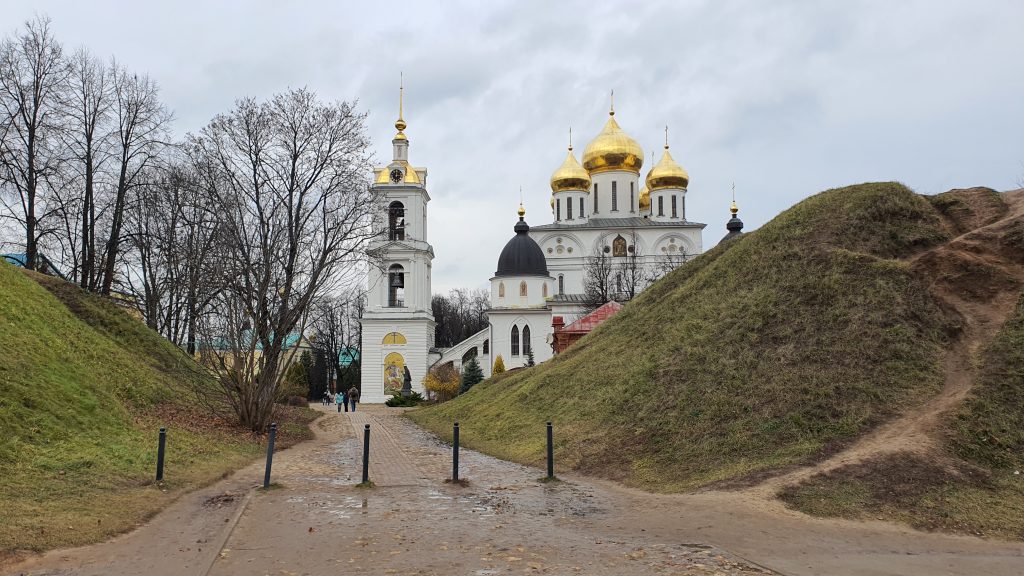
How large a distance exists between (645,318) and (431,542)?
13271 millimetres

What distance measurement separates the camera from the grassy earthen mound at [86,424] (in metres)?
8.13

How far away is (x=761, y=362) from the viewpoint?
45.4 feet

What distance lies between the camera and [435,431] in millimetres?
22391

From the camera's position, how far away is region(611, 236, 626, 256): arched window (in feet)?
190

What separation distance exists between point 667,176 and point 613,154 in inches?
182

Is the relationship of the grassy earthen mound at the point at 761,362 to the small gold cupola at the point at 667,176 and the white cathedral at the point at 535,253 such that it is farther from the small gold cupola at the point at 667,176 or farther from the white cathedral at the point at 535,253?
the small gold cupola at the point at 667,176

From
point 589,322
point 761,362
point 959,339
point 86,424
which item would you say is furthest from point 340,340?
point 959,339

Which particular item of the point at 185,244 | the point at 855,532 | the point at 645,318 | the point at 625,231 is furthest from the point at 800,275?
the point at 625,231

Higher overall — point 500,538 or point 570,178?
point 570,178

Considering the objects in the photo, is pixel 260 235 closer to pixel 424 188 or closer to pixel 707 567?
pixel 707 567

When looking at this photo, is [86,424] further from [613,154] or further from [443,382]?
[613,154]

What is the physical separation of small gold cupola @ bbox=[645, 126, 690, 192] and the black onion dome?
44.2 feet

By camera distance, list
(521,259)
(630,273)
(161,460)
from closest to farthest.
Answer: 1. (161,460)
2. (521,259)
3. (630,273)

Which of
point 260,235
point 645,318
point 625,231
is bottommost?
point 645,318
